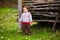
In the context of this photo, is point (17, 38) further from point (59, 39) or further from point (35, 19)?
point (35, 19)

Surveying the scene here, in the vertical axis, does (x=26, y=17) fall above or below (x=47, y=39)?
above

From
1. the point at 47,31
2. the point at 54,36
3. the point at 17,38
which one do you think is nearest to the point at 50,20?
the point at 47,31

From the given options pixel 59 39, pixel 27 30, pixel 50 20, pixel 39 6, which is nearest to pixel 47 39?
pixel 59 39

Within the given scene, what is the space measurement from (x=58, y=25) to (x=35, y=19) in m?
1.33

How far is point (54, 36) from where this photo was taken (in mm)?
11062

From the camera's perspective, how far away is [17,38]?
35.1ft

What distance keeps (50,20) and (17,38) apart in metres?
2.50

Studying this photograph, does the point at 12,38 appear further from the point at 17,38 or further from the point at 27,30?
the point at 27,30

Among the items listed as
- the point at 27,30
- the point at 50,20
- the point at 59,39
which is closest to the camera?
the point at 59,39

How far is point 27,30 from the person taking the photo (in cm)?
1132

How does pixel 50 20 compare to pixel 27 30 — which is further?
pixel 50 20

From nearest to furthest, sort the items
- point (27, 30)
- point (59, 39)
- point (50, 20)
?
1. point (59, 39)
2. point (27, 30)
3. point (50, 20)

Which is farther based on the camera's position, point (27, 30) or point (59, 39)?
point (27, 30)

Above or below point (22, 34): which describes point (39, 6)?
above
